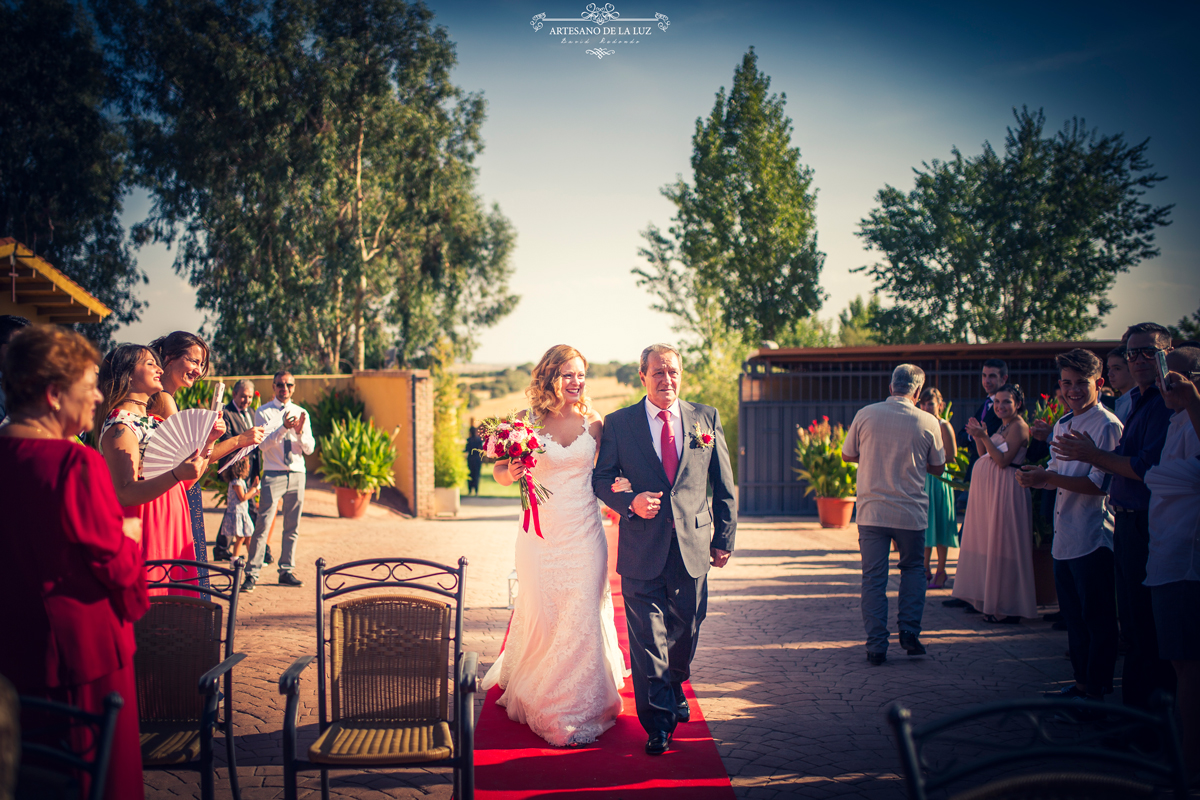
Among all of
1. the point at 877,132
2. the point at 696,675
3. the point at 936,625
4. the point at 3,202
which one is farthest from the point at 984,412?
the point at 3,202

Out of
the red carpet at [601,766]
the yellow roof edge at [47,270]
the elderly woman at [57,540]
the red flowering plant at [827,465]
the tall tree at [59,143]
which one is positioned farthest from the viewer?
the tall tree at [59,143]

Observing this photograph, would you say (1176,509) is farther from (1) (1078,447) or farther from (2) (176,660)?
(2) (176,660)

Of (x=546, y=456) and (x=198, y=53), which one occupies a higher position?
(x=198, y=53)

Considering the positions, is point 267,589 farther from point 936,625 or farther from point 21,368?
point 936,625

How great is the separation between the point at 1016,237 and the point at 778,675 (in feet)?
99.4

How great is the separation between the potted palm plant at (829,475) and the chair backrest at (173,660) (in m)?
10.6

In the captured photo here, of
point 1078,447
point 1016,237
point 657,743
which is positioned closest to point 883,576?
point 1078,447

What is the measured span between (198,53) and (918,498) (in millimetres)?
26548

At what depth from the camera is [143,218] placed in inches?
1057

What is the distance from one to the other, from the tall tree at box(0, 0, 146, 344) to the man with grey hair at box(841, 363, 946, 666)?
96.4ft

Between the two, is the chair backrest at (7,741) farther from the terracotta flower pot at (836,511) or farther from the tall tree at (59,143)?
the tall tree at (59,143)

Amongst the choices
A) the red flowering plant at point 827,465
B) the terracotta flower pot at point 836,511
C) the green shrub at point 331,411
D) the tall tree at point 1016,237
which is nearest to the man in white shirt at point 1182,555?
the red flowering plant at point 827,465

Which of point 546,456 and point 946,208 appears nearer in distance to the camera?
point 546,456

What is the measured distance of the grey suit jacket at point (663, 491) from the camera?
161 inches
